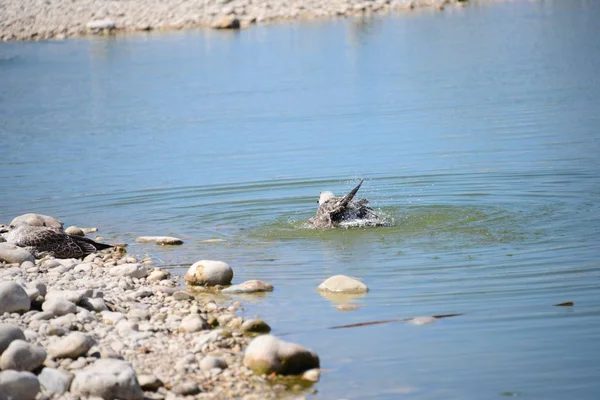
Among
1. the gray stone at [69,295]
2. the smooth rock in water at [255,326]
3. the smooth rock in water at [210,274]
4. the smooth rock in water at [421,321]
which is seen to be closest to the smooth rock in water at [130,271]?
the smooth rock in water at [210,274]

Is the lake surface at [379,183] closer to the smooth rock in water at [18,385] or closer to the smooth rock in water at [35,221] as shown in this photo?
the smooth rock in water at [35,221]

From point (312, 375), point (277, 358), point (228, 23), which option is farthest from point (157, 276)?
point (228, 23)

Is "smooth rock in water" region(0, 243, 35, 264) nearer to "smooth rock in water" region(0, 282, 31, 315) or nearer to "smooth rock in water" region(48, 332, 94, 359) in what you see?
"smooth rock in water" region(0, 282, 31, 315)

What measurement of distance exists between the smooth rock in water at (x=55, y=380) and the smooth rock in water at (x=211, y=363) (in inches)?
45.7

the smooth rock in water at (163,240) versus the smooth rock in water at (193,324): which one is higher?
the smooth rock in water at (193,324)

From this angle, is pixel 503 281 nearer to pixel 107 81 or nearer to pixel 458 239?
pixel 458 239

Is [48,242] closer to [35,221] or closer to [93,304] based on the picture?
[35,221]

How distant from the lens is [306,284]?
11.2m

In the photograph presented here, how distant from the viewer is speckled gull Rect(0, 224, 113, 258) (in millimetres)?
12680

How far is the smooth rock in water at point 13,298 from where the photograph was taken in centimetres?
917

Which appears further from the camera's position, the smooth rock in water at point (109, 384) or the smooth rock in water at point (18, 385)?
the smooth rock in water at point (109, 384)

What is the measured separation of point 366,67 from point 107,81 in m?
10.5

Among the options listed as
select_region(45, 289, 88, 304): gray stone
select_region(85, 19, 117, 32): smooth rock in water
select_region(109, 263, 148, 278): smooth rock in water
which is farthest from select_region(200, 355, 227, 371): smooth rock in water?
select_region(85, 19, 117, 32): smooth rock in water

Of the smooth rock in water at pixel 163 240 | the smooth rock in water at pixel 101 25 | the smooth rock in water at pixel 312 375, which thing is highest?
the smooth rock in water at pixel 101 25
